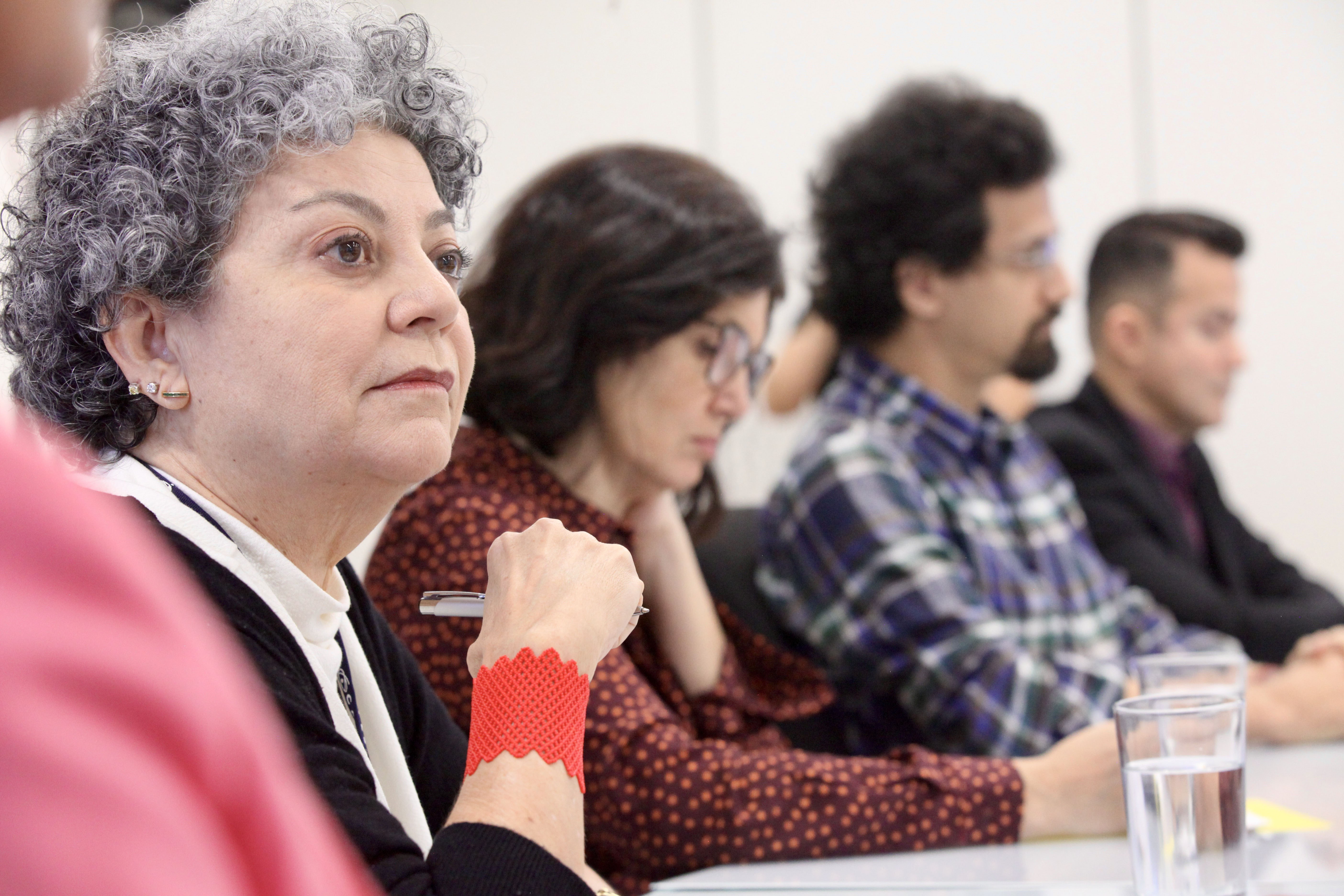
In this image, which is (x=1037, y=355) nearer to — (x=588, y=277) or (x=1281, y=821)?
(x=588, y=277)

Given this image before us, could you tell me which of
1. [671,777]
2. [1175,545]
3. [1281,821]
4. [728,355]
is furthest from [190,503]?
[1175,545]

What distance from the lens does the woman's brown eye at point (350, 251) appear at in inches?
32.6

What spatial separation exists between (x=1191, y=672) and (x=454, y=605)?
85 centimetres

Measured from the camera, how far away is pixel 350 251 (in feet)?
2.73

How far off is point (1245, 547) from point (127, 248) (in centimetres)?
234

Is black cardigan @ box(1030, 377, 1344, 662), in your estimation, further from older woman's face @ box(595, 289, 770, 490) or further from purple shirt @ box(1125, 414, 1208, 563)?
older woman's face @ box(595, 289, 770, 490)

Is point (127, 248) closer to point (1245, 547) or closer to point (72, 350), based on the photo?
point (72, 350)

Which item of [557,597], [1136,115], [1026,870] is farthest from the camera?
[1136,115]

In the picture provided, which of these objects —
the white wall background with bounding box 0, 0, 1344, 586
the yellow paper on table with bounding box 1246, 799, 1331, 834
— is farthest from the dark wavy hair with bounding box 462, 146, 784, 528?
the white wall background with bounding box 0, 0, 1344, 586

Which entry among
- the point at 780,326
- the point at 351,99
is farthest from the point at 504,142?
the point at 351,99

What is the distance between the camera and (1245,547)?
8.51 feet

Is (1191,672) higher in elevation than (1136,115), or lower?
lower

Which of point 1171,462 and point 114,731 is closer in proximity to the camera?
point 114,731

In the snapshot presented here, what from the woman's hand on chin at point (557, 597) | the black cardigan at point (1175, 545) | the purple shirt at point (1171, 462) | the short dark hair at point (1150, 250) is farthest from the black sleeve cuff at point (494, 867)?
the short dark hair at point (1150, 250)
